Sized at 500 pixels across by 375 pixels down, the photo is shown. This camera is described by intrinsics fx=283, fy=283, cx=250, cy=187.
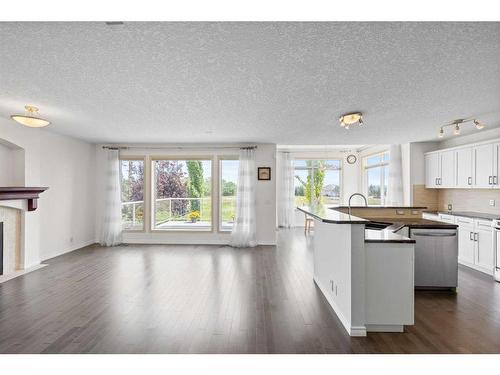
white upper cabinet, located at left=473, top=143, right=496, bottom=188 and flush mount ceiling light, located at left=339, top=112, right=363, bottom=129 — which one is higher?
flush mount ceiling light, located at left=339, top=112, right=363, bottom=129

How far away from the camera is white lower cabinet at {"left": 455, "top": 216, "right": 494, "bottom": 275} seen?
4480 mm

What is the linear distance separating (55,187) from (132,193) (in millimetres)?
1717

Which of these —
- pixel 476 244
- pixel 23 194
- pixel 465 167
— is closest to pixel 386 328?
pixel 476 244

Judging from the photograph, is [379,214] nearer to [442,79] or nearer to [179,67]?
[442,79]

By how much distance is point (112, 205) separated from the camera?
22.2ft

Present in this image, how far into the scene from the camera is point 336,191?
399 inches

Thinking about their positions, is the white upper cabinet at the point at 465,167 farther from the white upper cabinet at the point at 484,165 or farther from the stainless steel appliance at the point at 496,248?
the stainless steel appliance at the point at 496,248

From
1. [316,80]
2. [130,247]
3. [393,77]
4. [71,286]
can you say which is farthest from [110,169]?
[393,77]

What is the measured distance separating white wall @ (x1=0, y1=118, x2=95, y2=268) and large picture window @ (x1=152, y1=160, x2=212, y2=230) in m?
1.55

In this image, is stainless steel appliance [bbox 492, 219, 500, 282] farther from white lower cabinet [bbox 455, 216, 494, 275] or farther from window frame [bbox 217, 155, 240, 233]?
window frame [bbox 217, 155, 240, 233]

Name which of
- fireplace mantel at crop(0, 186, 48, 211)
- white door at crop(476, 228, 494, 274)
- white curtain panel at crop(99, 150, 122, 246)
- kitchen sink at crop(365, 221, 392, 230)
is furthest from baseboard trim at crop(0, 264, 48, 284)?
white door at crop(476, 228, 494, 274)

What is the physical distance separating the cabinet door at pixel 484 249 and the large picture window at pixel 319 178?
5.45 metres

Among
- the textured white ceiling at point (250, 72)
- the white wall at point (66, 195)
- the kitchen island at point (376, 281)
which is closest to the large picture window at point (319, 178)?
the textured white ceiling at point (250, 72)

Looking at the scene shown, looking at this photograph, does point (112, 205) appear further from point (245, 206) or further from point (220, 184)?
point (245, 206)
